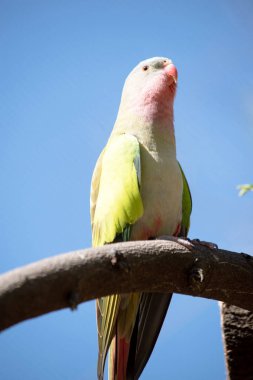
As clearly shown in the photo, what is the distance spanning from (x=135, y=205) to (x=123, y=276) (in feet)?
1.96

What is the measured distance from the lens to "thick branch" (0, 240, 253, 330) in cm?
118

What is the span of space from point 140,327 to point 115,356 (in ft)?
0.58

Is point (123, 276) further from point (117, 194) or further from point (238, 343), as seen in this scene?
point (238, 343)

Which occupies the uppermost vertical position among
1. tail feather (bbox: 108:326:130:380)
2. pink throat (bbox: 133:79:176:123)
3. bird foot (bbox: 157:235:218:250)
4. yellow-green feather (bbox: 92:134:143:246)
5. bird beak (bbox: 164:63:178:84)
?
bird beak (bbox: 164:63:178:84)

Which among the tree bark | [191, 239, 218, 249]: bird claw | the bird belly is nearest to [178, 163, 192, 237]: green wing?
the bird belly

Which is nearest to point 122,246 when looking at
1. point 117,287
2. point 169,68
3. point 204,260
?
point 117,287

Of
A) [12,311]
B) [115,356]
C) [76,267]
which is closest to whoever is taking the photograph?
[12,311]

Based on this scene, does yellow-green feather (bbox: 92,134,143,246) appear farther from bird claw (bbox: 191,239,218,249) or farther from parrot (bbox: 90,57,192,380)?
bird claw (bbox: 191,239,218,249)

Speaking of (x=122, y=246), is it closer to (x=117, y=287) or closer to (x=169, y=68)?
(x=117, y=287)

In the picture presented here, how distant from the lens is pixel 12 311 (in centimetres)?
115

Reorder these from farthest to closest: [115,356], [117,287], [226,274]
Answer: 1. [115,356]
2. [226,274]
3. [117,287]

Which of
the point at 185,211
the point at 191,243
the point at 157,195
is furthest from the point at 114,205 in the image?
the point at 185,211

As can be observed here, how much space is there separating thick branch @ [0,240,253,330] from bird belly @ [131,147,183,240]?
0.37m

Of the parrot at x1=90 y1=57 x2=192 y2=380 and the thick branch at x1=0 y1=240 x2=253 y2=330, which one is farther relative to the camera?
the parrot at x1=90 y1=57 x2=192 y2=380
